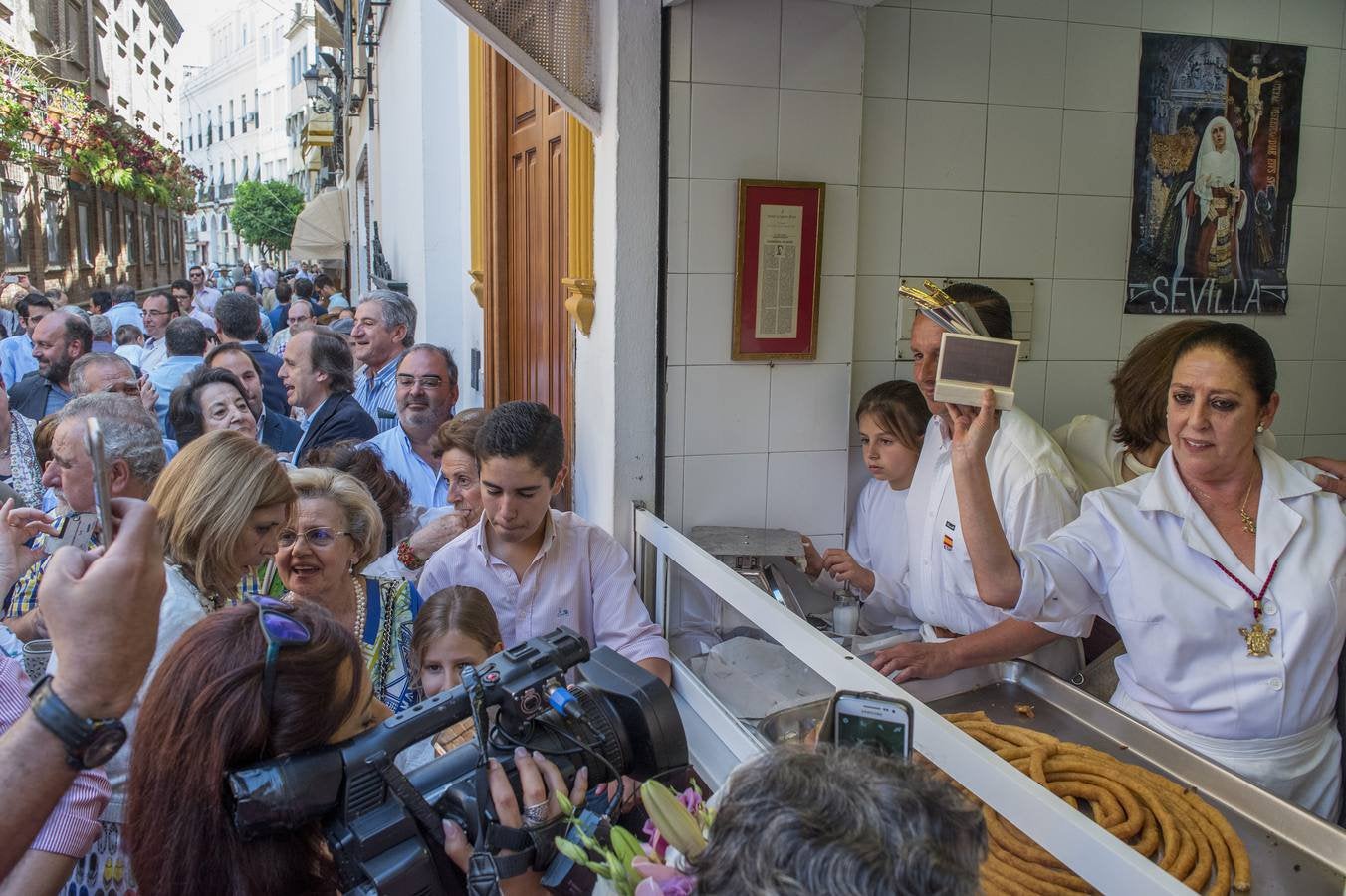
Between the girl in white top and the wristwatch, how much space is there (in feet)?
7.23

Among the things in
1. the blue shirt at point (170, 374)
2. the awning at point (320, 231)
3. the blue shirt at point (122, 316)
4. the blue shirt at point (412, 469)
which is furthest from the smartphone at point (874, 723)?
the awning at point (320, 231)

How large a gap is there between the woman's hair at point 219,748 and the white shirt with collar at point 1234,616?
1.50 meters

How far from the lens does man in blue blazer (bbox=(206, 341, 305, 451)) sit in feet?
15.1

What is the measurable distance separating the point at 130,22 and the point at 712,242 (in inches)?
1247

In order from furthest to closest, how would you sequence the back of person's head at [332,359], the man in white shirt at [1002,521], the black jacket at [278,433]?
the black jacket at [278,433]
the back of person's head at [332,359]
the man in white shirt at [1002,521]

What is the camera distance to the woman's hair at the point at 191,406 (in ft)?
13.3

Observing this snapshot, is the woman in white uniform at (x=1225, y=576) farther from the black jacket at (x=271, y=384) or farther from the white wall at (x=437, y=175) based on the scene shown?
the white wall at (x=437, y=175)

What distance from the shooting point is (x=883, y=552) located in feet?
10.6

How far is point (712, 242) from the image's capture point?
10.2ft

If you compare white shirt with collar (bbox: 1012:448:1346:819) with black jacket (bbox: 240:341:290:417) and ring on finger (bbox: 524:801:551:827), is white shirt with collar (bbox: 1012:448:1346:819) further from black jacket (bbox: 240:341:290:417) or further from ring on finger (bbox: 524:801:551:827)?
black jacket (bbox: 240:341:290:417)

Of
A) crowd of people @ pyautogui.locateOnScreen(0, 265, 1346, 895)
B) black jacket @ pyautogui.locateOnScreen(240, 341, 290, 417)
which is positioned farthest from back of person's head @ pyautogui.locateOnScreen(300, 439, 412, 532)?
black jacket @ pyautogui.locateOnScreen(240, 341, 290, 417)

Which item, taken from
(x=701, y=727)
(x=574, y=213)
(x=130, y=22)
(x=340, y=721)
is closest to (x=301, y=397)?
(x=574, y=213)

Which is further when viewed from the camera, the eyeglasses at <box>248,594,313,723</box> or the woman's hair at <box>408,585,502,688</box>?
the woman's hair at <box>408,585,502,688</box>

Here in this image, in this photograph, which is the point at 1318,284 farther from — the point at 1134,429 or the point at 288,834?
the point at 288,834
